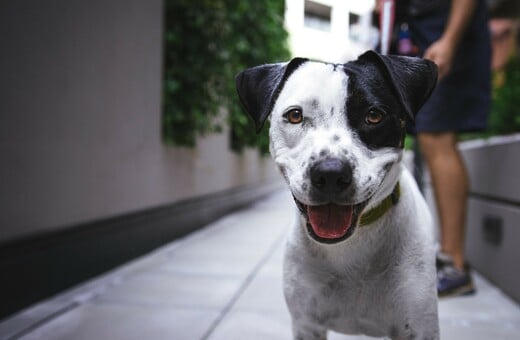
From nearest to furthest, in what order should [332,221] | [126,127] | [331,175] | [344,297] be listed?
[331,175] < [332,221] < [344,297] < [126,127]

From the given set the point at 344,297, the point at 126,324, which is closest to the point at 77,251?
the point at 126,324

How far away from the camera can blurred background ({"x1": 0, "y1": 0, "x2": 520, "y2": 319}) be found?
7.82 feet

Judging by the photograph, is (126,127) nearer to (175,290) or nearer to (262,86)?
(175,290)

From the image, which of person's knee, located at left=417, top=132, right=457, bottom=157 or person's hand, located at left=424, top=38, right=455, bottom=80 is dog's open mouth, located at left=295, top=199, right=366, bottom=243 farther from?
person's knee, located at left=417, top=132, right=457, bottom=157

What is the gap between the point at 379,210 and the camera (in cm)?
148

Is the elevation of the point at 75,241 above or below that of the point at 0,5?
below

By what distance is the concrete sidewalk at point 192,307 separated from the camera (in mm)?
2250

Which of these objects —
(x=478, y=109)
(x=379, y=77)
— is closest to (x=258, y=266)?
(x=478, y=109)

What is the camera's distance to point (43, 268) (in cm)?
261

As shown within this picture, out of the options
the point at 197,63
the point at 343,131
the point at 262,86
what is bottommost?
the point at 343,131

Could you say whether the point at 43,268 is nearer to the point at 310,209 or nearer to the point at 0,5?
the point at 0,5

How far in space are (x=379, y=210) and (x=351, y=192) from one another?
29cm

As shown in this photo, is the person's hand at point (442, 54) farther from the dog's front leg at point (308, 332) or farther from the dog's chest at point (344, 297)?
the dog's front leg at point (308, 332)

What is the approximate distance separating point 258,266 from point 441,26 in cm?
201
